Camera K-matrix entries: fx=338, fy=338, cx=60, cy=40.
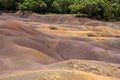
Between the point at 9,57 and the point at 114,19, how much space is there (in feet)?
84.7

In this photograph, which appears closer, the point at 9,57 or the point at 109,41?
the point at 9,57

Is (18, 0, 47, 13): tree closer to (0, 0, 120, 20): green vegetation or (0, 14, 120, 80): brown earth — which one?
(0, 0, 120, 20): green vegetation

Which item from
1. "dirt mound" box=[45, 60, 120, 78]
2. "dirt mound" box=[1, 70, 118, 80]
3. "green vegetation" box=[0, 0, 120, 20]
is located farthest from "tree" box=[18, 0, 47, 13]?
"dirt mound" box=[1, 70, 118, 80]

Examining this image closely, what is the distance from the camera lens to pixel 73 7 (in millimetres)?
35156

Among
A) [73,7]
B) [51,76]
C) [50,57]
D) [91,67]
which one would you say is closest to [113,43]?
[50,57]

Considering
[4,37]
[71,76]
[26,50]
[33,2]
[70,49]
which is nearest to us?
[71,76]

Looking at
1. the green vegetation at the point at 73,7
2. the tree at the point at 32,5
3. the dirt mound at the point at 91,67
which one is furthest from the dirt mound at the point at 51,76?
the tree at the point at 32,5

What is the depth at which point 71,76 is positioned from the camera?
24.0 feet

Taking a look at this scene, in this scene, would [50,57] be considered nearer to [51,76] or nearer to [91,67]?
[91,67]

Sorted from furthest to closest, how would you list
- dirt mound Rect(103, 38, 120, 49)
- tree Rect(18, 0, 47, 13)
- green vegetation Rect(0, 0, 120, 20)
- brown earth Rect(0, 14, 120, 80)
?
tree Rect(18, 0, 47, 13), green vegetation Rect(0, 0, 120, 20), dirt mound Rect(103, 38, 120, 49), brown earth Rect(0, 14, 120, 80)

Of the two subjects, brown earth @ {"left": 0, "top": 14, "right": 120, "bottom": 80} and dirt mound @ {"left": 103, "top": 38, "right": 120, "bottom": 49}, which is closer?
A: brown earth @ {"left": 0, "top": 14, "right": 120, "bottom": 80}

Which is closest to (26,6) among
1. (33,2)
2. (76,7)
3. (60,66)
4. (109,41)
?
(33,2)

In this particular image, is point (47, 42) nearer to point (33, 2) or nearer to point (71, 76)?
point (71, 76)

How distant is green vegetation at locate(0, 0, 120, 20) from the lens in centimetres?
3400
